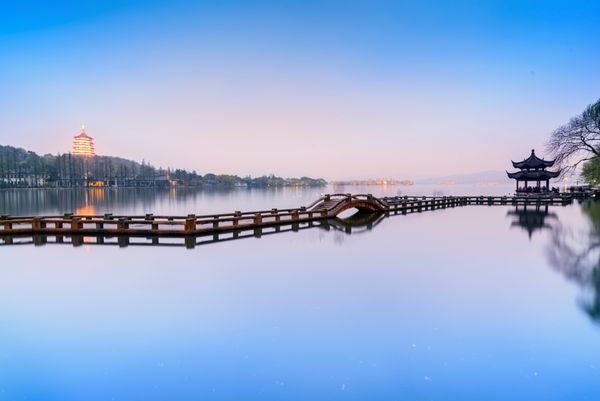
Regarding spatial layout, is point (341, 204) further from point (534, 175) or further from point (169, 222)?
point (534, 175)

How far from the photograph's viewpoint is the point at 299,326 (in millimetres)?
7582

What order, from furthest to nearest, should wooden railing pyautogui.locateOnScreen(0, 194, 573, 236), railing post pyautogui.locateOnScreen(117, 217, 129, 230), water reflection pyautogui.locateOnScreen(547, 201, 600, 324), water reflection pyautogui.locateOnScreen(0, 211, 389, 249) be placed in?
railing post pyautogui.locateOnScreen(117, 217, 129, 230), wooden railing pyautogui.locateOnScreen(0, 194, 573, 236), water reflection pyautogui.locateOnScreen(0, 211, 389, 249), water reflection pyautogui.locateOnScreen(547, 201, 600, 324)

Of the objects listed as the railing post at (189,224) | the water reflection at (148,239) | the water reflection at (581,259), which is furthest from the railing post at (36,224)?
the water reflection at (581,259)

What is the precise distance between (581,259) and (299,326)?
39.7 feet

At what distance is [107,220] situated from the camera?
18.8 meters

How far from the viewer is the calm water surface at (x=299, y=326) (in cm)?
557

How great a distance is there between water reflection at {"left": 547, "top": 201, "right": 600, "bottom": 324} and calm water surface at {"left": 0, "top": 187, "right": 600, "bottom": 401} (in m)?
0.09

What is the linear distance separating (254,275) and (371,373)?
6439 millimetres

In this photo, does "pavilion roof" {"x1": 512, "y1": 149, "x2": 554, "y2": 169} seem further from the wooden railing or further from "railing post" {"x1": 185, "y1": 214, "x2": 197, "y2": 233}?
"railing post" {"x1": 185, "y1": 214, "x2": 197, "y2": 233}

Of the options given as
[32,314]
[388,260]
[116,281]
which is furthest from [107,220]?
[388,260]

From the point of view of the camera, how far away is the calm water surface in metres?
5.57

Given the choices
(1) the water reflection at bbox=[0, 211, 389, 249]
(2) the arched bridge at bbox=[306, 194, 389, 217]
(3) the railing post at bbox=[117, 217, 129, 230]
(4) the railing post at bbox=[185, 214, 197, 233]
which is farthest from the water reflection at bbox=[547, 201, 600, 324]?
(3) the railing post at bbox=[117, 217, 129, 230]

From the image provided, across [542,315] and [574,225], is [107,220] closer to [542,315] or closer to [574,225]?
[542,315]

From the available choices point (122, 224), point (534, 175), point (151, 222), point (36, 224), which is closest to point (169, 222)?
point (151, 222)
